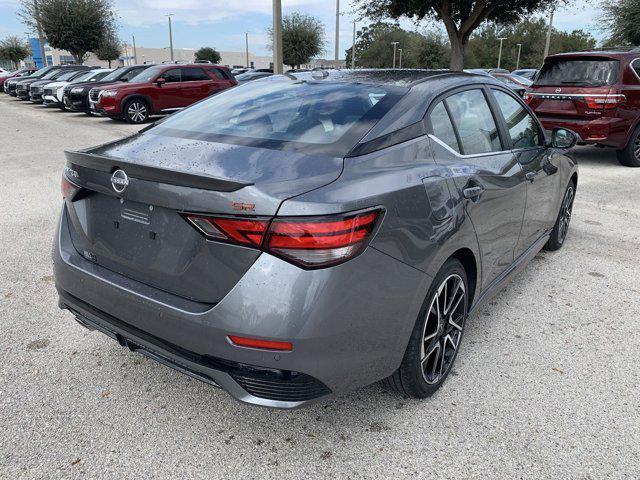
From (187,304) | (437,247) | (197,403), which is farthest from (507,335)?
(187,304)

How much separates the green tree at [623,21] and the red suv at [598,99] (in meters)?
16.7

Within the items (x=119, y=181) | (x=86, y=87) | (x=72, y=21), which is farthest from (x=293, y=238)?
(x=72, y=21)

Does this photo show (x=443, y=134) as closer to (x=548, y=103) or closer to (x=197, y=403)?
(x=197, y=403)

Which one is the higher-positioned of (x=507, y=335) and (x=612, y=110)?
(x=612, y=110)

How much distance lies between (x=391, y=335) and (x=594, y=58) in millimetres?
8444

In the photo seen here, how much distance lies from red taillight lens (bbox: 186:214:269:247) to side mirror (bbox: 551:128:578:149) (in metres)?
2.99

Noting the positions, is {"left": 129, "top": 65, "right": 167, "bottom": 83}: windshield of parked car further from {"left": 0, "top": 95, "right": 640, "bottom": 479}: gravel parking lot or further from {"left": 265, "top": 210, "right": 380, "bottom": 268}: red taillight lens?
{"left": 265, "top": 210, "right": 380, "bottom": 268}: red taillight lens

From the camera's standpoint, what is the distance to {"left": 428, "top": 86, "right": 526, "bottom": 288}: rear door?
2.66 m

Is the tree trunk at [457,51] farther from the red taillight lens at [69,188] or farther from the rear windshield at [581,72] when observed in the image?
the red taillight lens at [69,188]

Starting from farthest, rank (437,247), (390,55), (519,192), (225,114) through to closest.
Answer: (390,55) < (519,192) < (225,114) < (437,247)

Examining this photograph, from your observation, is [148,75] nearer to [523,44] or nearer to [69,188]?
[69,188]

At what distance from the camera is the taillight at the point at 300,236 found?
6.12 ft

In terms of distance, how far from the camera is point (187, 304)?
6.79 ft

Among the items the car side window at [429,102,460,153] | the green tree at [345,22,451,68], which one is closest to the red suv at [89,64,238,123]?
the car side window at [429,102,460,153]
